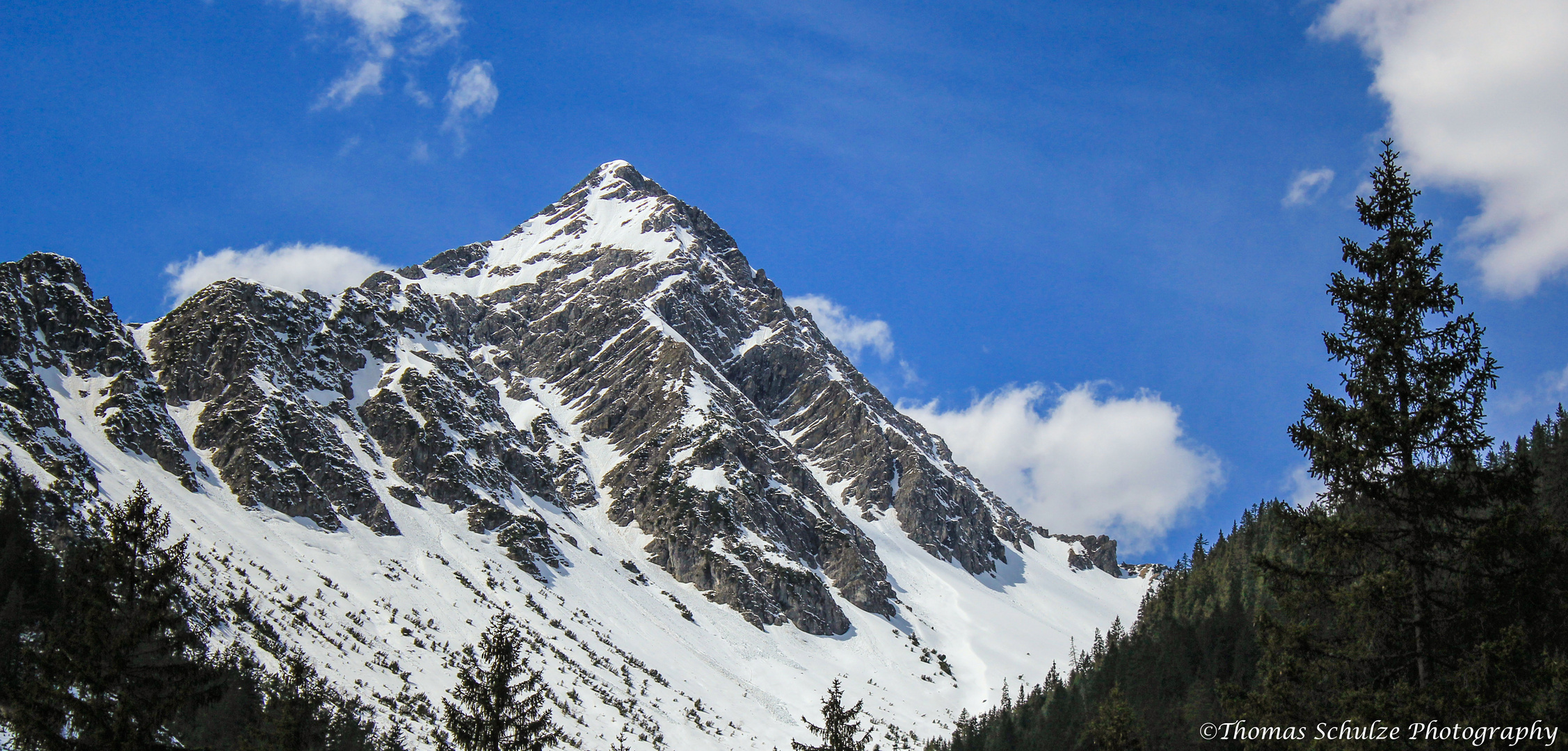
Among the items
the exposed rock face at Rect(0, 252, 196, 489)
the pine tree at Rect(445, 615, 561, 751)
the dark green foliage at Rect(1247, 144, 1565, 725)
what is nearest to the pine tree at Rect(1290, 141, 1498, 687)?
the dark green foliage at Rect(1247, 144, 1565, 725)

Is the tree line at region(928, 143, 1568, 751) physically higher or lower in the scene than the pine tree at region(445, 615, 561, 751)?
higher

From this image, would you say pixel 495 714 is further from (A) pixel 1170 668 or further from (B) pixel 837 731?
(A) pixel 1170 668

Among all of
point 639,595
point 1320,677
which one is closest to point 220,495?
point 639,595

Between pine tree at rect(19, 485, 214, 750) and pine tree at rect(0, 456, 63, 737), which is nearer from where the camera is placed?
pine tree at rect(19, 485, 214, 750)

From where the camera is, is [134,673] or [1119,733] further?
[1119,733]

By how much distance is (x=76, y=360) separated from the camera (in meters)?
150

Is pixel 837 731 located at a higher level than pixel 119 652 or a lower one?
higher

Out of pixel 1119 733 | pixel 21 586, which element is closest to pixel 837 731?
pixel 1119 733

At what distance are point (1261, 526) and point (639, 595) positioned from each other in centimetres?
11093

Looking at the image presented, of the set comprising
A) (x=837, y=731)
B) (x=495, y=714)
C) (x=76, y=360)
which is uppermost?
(x=76, y=360)

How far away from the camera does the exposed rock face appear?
12988 centimetres

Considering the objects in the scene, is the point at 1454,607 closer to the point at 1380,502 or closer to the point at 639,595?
the point at 1380,502

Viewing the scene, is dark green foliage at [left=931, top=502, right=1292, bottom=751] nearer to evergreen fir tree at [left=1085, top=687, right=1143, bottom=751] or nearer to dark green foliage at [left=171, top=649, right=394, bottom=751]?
evergreen fir tree at [left=1085, top=687, right=1143, bottom=751]

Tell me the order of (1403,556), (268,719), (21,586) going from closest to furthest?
1. (1403,556)
2. (268,719)
3. (21,586)
